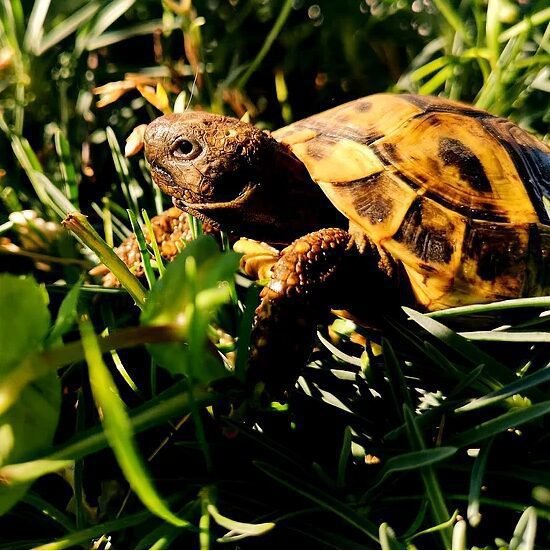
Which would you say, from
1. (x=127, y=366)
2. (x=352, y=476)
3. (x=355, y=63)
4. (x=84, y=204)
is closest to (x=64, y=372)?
(x=127, y=366)

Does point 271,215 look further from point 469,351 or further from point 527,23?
point 527,23

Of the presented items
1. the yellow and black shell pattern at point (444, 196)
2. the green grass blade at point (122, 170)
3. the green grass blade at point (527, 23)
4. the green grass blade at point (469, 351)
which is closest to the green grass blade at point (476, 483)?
the green grass blade at point (469, 351)

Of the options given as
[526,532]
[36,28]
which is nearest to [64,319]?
[526,532]

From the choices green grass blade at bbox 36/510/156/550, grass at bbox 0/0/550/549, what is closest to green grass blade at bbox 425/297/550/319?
grass at bbox 0/0/550/549

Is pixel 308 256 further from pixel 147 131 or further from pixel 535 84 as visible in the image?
pixel 535 84

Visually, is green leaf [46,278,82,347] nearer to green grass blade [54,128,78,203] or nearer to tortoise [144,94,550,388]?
tortoise [144,94,550,388]

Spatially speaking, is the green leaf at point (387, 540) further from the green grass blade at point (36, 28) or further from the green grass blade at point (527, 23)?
the green grass blade at point (36, 28)
